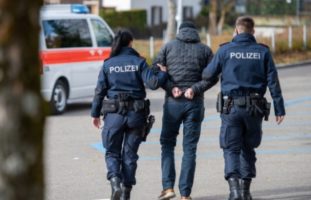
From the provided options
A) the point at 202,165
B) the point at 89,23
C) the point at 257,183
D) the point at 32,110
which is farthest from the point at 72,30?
the point at 32,110

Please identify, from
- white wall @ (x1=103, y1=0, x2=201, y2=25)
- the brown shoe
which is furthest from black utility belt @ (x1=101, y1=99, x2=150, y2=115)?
white wall @ (x1=103, y1=0, x2=201, y2=25)

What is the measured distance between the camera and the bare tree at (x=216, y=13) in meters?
51.8

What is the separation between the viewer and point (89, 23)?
1859 centimetres

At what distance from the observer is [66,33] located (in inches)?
710

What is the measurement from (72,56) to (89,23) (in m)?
1.02

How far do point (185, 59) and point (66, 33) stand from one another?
940 centimetres

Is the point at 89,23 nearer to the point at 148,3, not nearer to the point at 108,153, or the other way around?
the point at 108,153

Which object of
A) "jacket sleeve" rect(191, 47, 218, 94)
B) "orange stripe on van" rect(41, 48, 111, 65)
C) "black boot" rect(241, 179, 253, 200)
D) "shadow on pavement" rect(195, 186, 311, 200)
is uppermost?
"jacket sleeve" rect(191, 47, 218, 94)

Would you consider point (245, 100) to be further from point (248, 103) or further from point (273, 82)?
point (273, 82)

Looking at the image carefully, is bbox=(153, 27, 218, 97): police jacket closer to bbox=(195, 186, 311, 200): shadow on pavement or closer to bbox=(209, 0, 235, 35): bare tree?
bbox=(195, 186, 311, 200): shadow on pavement

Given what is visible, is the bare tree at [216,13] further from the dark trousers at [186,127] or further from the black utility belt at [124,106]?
the black utility belt at [124,106]

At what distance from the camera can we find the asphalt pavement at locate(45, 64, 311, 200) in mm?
9711

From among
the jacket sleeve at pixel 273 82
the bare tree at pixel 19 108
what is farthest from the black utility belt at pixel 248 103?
the bare tree at pixel 19 108

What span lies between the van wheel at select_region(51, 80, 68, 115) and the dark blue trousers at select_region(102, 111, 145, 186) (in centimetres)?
880
